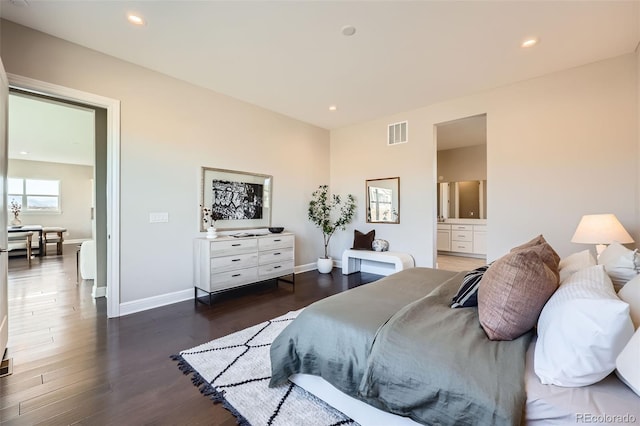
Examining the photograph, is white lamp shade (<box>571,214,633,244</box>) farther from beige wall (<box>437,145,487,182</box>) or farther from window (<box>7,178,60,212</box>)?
window (<box>7,178,60,212</box>)

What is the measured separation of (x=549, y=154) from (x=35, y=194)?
13.0 m

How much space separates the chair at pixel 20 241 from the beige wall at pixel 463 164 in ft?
34.6

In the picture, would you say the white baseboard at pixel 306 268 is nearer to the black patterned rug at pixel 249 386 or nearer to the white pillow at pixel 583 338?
the black patterned rug at pixel 249 386

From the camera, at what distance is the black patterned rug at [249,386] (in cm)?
161

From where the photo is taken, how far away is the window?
8461 millimetres

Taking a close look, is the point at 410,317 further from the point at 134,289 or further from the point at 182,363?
the point at 134,289

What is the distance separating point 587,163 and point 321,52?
338cm

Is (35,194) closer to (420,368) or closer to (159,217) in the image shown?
(159,217)

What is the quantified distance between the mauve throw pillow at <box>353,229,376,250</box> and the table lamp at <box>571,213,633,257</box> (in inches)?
115

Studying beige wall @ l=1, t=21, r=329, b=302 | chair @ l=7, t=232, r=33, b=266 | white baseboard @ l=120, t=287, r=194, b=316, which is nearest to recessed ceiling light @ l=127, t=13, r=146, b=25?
beige wall @ l=1, t=21, r=329, b=302

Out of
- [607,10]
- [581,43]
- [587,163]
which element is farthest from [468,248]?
[607,10]

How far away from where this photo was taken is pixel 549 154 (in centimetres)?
353

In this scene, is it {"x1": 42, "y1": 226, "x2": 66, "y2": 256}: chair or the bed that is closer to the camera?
the bed

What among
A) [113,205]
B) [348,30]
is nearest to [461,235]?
[348,30]
